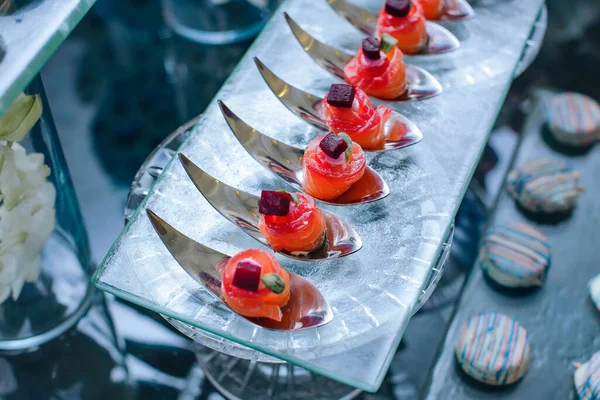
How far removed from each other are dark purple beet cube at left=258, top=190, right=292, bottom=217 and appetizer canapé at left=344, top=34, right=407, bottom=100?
438mm

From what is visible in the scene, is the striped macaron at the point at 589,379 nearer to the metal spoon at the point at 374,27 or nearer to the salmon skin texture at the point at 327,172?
the salmon skin texture at the point at 327,172

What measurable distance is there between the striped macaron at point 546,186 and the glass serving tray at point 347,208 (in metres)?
0.43

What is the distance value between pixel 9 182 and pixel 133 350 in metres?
0.58

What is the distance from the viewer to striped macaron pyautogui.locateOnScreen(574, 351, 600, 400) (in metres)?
1.63

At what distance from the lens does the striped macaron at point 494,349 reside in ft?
5.54

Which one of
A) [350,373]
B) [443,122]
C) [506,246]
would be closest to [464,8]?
[443,122]

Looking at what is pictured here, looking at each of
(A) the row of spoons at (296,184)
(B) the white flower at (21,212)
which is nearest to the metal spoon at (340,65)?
(A) the row of spoons at (296,184)

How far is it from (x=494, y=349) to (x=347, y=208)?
513 mm

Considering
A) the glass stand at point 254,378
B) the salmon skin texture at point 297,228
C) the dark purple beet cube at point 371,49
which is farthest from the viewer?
the glass stand at point 254,378

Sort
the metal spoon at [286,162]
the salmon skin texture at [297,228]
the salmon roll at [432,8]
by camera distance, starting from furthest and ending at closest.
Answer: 1. the salmon roll at [432,8]
2. the metal spoon at [286,162]
3. the salmon skin texture at [297,228]

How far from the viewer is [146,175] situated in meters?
1.67

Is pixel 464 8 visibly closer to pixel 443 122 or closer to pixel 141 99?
pixel 443 122

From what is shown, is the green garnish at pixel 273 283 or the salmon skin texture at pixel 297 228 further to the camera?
the salmon skin texture at pixel 297 228

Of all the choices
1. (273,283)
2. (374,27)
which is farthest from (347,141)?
(374,27)
